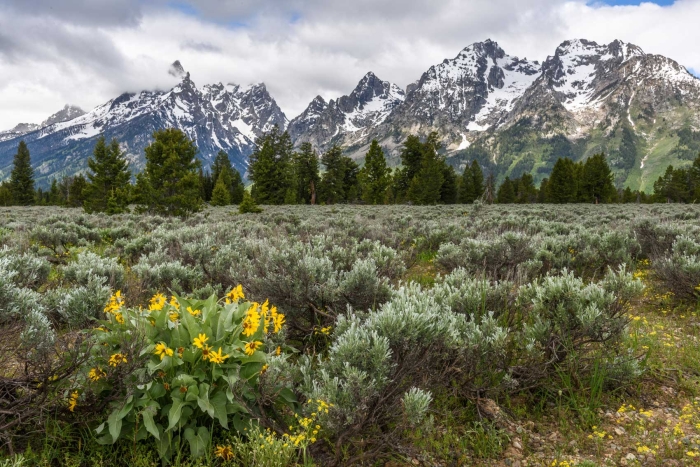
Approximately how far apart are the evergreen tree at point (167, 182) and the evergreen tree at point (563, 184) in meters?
59.5

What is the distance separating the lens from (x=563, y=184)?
204 ft

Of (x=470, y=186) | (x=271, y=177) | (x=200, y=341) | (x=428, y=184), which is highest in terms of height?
(x=271, y=177)

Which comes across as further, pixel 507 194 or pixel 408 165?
pixel 507 194

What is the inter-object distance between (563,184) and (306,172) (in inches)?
1724

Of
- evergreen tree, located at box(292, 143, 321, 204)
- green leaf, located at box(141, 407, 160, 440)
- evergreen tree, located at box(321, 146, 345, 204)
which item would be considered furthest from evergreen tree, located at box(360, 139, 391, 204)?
green leaf, located at box(141, 407, 160, 440)

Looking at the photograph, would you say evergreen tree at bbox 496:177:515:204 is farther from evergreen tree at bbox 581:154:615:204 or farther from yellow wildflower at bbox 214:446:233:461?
yellow wildflower at bbox 214:446:233:461

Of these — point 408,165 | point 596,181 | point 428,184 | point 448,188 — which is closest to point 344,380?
point 428,184

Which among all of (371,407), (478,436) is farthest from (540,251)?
(371,407)

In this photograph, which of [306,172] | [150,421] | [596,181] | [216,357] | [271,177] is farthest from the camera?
[306,172]

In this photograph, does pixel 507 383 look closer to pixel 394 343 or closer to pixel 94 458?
pixel 394 343

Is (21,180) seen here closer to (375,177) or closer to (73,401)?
(375,177)

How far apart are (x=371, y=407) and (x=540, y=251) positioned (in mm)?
5788

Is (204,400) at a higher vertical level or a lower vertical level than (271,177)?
lower

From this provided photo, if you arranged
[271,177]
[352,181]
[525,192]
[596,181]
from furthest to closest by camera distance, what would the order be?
[525,192], [352,181], [596,181], [271,177]
